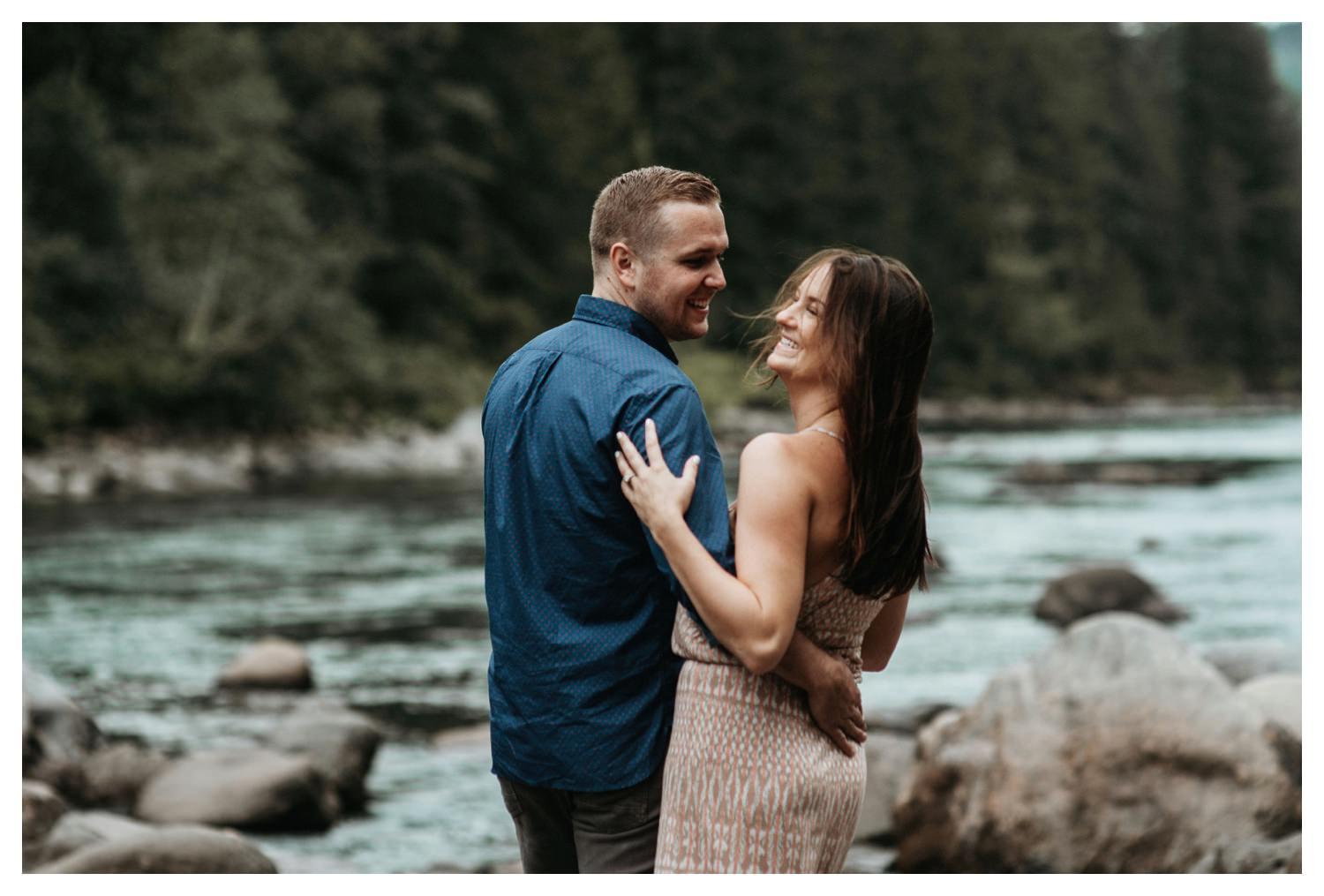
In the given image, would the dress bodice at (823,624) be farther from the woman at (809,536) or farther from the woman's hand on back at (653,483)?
the woman's hand on back at (653,483)

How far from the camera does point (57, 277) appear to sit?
65.3ft

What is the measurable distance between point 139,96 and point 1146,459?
1737cm

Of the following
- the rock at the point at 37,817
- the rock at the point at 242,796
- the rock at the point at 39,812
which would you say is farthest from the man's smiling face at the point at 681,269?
the rock at the point at 242,796

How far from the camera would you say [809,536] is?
2.20m

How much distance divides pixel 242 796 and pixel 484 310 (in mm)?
26784

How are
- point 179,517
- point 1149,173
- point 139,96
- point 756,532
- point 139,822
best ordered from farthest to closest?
1. point 1149,173
2. point 139,96
3. point 179,517
4. point 139,822
5. point 756,532

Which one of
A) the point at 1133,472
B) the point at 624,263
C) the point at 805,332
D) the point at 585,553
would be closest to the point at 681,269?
the point at 624,263

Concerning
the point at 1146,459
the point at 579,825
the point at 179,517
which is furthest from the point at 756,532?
the point at 1146,459

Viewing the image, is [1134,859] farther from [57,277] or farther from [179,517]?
[57,277]

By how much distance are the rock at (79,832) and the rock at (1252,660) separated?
6.04m

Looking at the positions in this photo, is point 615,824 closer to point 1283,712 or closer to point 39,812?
point 39,812

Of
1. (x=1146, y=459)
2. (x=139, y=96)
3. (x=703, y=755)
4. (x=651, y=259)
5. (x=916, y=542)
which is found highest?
(x=139, y=96)

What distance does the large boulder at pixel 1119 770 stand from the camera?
5277mm

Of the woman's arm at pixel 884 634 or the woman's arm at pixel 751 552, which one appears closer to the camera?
the woman's arm at pixel 751 552
